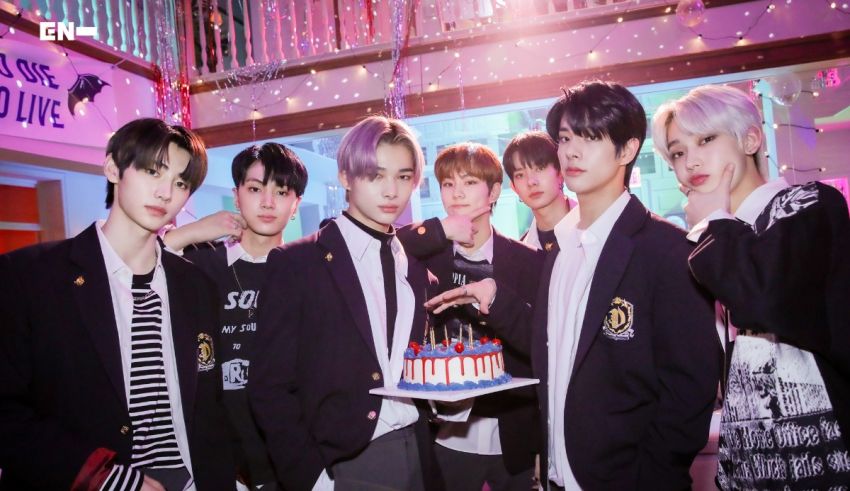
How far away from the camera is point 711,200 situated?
1.87 metres

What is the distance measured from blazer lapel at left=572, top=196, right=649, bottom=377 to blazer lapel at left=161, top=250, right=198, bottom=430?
3.96 ft

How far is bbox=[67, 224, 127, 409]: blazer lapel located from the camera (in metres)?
1.84

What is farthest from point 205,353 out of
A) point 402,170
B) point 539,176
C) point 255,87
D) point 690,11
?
point 255,87

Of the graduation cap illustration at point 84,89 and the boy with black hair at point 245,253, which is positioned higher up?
the graduation cap illustration at point 84,89

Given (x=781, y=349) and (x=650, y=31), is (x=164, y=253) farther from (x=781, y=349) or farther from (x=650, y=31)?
(x=650, y=31)

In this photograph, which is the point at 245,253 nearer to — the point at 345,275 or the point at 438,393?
the point at 345,275

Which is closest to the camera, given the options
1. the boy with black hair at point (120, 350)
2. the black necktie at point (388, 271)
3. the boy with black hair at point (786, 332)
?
the boy with black hair at point (786, 332)

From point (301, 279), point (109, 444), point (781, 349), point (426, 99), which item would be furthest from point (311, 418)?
point (426, 99)

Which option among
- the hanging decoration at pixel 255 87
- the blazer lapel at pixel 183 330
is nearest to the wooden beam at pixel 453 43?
the hanging decoration at pixel 255 87

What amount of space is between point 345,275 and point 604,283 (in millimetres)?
837

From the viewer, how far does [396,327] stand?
7.34 ft

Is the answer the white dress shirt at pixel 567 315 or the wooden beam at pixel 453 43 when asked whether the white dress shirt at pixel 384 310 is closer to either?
the white dress shirt at pixel 567 315

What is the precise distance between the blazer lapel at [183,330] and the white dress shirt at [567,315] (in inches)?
45.7

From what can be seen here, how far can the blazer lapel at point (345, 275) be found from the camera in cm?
210
